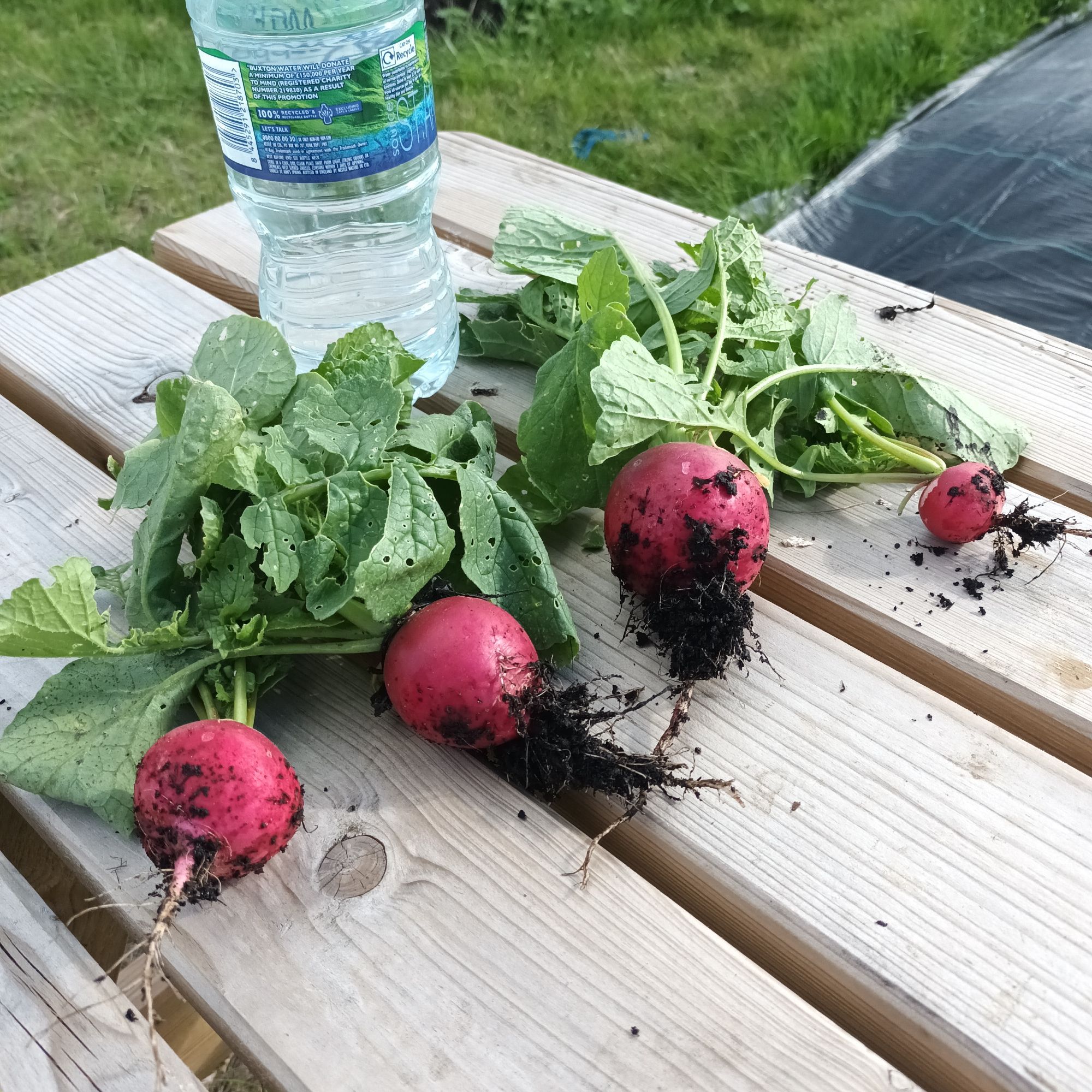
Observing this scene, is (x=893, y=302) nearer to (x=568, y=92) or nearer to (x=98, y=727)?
(x=98, y=727)

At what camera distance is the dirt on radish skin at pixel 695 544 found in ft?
4.32

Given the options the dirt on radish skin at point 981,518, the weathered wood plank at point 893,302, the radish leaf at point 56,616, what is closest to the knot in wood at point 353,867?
the radish leaf at point 56,616

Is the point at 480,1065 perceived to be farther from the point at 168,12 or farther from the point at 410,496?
the point at 168,12

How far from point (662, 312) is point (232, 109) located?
0.73 m

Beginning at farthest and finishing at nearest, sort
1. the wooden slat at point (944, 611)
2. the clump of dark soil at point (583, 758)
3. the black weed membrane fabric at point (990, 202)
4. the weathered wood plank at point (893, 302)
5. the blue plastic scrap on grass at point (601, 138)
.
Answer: the blue plastic scrap on grass at point (601, 138), the black weed membrane fabric at point (990, 202), the weathered wood plank at point (893, 302), the wooden slat at point (944, 611), the clump of dark soil at point (583, 758)

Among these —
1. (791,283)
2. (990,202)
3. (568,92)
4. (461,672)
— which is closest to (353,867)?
(461,672)

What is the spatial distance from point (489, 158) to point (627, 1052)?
7.18ft

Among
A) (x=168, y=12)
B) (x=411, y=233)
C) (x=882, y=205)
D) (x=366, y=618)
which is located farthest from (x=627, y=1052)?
(x=168, y=12)

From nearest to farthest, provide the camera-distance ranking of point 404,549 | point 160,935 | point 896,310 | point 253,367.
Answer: point 160,935
point 404,549
point 253,367
point 896,310

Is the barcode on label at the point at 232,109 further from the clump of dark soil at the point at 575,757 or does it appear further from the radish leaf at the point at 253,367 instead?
the clump of dark soil at the point at 575,757

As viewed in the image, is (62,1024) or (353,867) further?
(353,867)

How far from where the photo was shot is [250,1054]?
107 centimetres

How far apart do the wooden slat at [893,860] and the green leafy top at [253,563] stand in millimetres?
299

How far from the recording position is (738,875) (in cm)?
118
